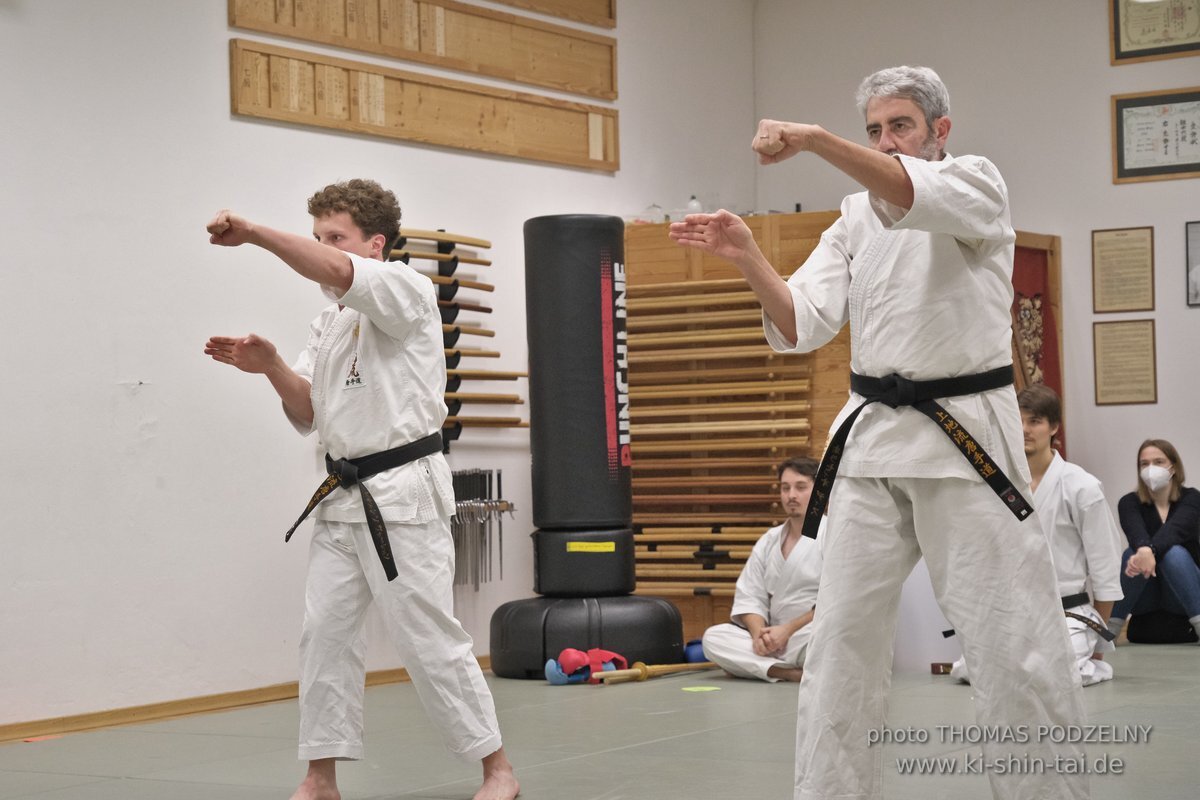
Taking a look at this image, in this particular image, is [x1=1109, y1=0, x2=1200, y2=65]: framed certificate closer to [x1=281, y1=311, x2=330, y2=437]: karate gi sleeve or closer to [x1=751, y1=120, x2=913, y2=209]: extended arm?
[x1=281, y1=311, x2=330, y2=437]: karate gi sleeve

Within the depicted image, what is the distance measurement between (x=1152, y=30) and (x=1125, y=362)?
1.81 meters

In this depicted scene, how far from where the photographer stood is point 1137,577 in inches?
283

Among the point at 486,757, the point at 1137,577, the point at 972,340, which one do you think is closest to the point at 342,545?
the point at 486,757

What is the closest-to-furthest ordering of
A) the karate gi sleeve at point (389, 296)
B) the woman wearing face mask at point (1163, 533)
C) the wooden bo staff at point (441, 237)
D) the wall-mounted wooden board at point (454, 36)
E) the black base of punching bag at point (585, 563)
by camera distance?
the karate gi sleeve at point (389, 296)
the wall-mounted wooden board at point (454, 36)
the black base of punching bag at point (585, 563)
the wooden bo staff at point (441, 237)
the woman wearing face mask at point (1163, 533)

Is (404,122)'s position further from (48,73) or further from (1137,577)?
(1137,577)

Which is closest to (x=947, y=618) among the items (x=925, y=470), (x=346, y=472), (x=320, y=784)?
(x=925, y=470)

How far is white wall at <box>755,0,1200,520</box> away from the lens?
7.80m

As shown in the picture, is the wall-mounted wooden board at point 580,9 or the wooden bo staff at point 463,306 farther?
the wall-mounted wooden board at point 580,9

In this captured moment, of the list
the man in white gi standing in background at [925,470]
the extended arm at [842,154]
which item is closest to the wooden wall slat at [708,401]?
the man in white gi standing in background at [925,470]

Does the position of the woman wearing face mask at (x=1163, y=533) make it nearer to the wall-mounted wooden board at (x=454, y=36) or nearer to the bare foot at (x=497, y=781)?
the wall-mounted wooden board at (x=454, y=36)

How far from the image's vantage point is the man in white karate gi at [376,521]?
3551 mm

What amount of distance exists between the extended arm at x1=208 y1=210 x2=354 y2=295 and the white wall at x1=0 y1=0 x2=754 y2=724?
97.2 inches

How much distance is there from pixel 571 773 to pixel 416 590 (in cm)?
91

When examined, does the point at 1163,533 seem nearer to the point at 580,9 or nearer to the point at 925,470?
the point at 580,9
